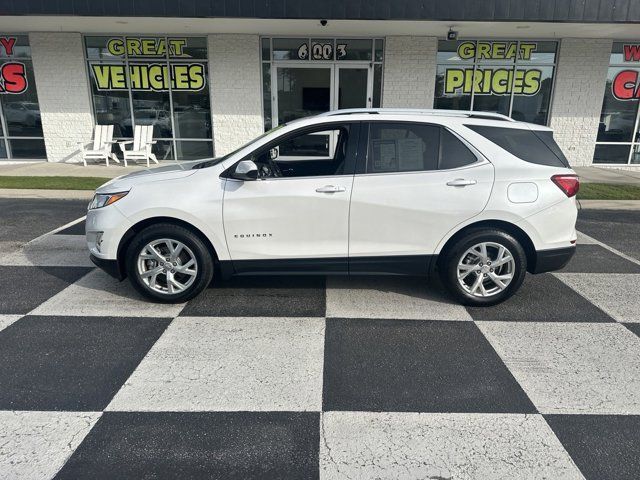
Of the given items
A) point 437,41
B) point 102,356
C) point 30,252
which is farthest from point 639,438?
point 437,41

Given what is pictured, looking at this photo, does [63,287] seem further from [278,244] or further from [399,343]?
[399,343]

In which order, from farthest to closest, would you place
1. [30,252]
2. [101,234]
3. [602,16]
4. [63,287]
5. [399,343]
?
1. [602,16]
2. [30,252]
3. [63,287]
4. [101,234]
5. [399,343]

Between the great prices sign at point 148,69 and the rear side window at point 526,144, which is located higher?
the great prices sign at point 148,69

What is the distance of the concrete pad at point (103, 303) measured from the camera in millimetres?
4289

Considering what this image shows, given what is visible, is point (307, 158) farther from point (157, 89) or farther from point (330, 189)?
point (157, 89)

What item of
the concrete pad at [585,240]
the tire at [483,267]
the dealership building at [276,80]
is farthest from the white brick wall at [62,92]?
the concrete pad at [585,240]

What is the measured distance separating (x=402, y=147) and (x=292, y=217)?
122cm

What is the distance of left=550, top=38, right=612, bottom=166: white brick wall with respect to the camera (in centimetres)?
1270

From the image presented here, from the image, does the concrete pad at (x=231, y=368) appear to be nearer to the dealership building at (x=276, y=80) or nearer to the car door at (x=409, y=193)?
the car door at (x=409, y=193)

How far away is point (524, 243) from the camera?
444 centimetres

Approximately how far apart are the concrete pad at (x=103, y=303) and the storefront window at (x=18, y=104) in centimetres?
1094

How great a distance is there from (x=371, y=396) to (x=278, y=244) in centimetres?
175

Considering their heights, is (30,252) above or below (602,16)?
below

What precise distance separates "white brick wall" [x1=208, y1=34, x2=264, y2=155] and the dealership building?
0.03 metres
